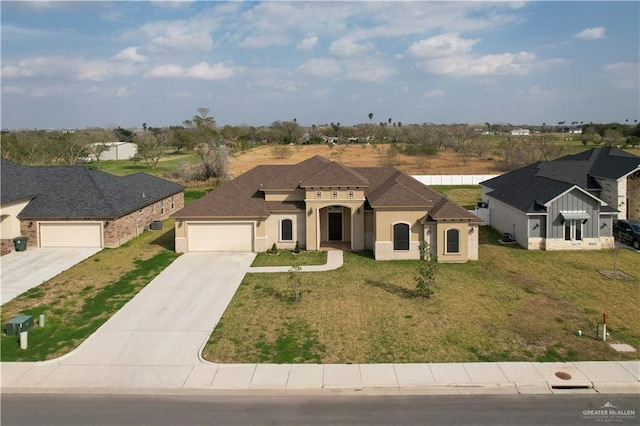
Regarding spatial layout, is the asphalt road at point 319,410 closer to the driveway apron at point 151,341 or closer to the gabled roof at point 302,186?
the driveway apron at point 151,341

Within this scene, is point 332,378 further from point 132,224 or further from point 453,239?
point 132,224

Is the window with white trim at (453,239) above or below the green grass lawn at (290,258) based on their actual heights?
above

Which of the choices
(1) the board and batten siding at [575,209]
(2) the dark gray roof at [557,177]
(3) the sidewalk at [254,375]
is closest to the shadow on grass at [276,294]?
(3) the sidewalk at [254,375]

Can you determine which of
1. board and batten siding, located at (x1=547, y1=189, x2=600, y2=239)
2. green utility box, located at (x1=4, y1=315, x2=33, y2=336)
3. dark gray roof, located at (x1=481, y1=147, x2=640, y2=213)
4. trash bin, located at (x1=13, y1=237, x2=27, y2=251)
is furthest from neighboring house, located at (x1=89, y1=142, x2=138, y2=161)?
board and batten siding, located at (x1=547, y1=189, x2=600, y2=239)

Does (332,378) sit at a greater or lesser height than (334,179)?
lesser

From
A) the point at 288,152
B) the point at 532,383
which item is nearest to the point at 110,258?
the point at 532,383

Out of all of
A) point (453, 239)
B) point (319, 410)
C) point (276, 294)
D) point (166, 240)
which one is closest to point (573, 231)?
point (453, 239)

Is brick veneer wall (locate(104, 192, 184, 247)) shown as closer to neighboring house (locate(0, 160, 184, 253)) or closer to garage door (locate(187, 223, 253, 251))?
neighboring house (locate(0, 160, 184, 253))
